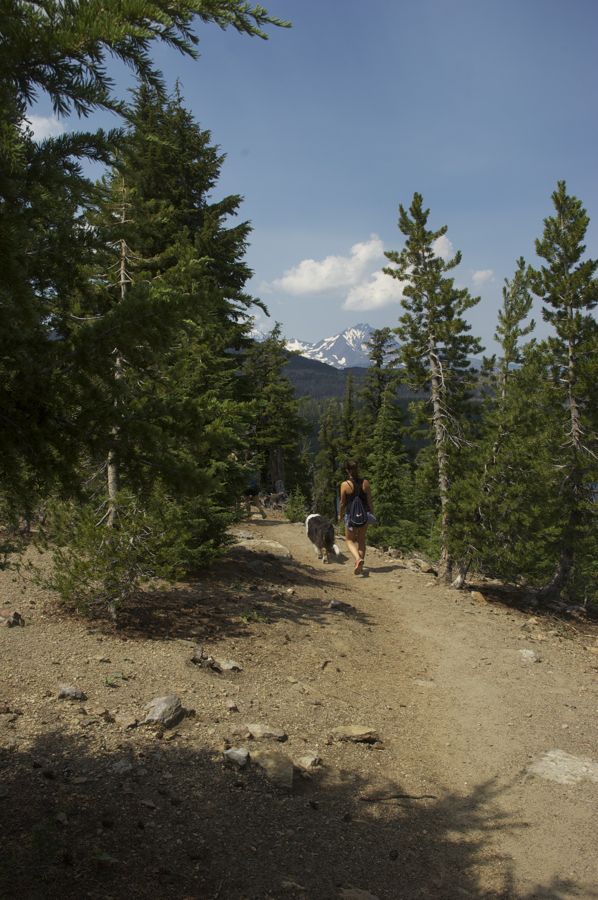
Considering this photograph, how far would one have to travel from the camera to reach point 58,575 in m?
6.88

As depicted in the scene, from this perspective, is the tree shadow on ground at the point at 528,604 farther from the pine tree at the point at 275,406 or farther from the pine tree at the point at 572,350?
the pine tree at the point at 275,406

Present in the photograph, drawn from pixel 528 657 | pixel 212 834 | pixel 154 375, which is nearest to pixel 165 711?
pixel 212 834

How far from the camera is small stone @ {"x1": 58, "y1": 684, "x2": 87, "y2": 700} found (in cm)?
510

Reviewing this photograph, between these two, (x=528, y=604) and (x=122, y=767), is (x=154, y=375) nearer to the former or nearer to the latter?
(x=122, y=767)

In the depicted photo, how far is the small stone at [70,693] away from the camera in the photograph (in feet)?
16.7

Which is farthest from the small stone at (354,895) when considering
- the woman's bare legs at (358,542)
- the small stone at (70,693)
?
the woman's bare legs at (358,542)

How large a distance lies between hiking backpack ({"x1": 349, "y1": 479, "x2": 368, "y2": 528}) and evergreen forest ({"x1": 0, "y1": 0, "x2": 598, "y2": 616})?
2.19 m

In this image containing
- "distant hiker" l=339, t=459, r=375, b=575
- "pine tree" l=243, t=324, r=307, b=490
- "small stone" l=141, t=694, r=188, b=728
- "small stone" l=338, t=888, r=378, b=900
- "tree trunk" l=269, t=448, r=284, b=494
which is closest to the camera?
"small stone" l=338, t=888, r=378, b=900

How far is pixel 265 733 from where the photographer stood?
5.12 metres

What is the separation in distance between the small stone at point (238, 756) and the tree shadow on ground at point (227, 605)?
105 inches

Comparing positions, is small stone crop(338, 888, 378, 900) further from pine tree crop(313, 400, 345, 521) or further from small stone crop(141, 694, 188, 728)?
pine tree crop(313, 400, 345, 521)

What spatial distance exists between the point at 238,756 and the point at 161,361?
10.8ft

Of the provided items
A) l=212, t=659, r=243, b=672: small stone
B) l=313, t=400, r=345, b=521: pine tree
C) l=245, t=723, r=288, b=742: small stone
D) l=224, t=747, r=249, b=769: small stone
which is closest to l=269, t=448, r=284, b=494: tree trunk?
l=313, t=400, r=345, b=521: pine tree

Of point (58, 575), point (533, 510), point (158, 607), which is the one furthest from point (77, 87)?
point (533, 510)
